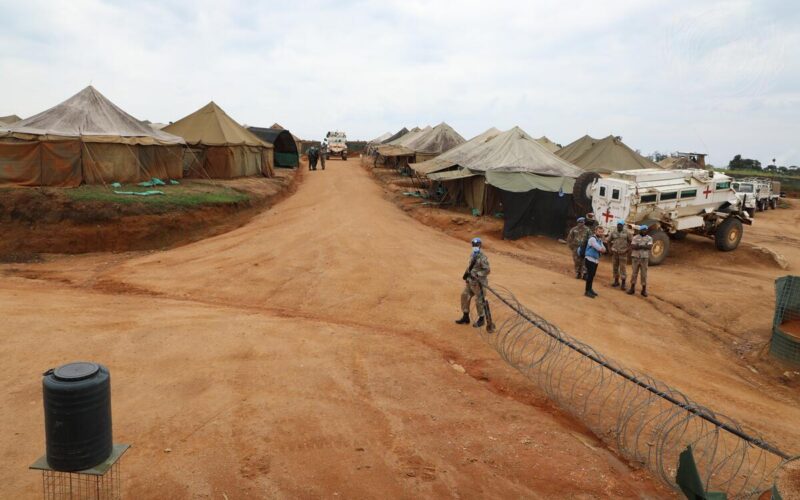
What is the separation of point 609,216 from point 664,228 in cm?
225

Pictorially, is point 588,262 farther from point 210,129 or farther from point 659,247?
point 210,129

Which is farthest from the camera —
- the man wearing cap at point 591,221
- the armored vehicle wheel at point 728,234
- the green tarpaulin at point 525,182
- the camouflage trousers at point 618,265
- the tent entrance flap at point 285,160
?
the tent entrance flap at point 285,160

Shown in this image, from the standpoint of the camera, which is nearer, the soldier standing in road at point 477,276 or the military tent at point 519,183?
the soldier standing in road at point 477,276

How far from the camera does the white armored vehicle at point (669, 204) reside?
18.5 metres

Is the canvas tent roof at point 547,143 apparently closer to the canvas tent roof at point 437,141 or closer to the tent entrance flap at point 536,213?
the canvas tent roof at point 437,141

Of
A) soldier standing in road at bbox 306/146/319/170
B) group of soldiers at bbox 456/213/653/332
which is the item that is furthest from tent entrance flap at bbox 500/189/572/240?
soldier standing in road at bbox 306/146/319/170

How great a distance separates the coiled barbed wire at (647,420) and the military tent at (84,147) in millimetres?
19153

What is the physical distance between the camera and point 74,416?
4.88 metres

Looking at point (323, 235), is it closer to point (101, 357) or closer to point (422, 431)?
point (101, 357)

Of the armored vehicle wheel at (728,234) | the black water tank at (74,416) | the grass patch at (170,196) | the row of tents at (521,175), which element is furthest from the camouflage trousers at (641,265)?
the grass patch at (170,196)

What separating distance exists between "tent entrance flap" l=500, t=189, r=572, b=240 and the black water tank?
61.6 ft

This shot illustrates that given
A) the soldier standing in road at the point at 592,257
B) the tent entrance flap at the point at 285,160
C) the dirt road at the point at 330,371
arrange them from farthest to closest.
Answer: the tent entrance flap at the point at 285,160
the soldier standing in road at the point at 592,257
the dirt road at the point at 330,371

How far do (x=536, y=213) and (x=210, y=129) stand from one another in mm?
19075

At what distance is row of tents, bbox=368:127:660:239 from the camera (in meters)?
22.3
